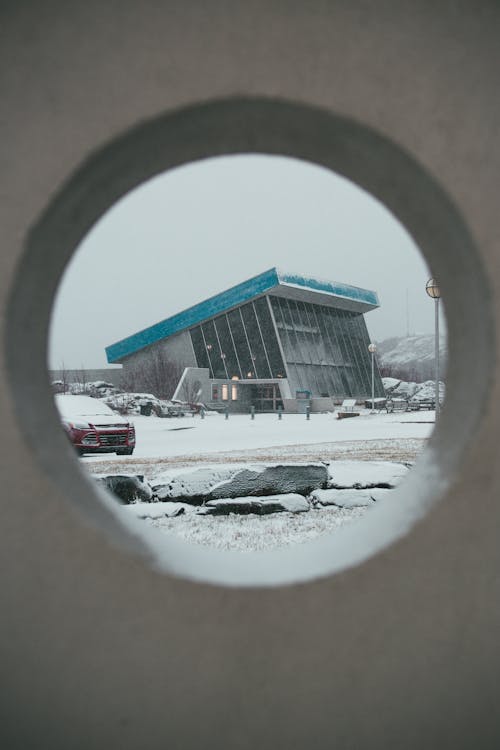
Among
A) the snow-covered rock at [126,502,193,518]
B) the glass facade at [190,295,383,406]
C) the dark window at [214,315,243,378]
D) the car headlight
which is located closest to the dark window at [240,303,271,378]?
Answer: the glass facade at [190,295,383,406]

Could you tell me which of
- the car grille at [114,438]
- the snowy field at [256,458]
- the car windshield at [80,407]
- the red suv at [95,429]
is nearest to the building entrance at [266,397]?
the snowy field at [256,458]

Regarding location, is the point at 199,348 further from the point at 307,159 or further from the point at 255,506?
the point at 307,159

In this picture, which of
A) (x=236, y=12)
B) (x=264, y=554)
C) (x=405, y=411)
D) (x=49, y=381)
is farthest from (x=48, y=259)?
(x=405, y=411)

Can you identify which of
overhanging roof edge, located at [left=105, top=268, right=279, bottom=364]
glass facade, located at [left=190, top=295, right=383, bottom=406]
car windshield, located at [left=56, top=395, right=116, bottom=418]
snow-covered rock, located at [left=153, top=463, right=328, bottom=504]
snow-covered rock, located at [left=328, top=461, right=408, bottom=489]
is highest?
overhanging roof edge, located at [left=105, top=268, right=279, bottom=364]

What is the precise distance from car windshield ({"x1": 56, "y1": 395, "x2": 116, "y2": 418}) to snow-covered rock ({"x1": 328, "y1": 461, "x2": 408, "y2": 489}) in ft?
23.5

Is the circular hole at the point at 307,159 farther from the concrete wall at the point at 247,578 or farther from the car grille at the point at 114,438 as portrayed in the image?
the car grille at the point at 114,438

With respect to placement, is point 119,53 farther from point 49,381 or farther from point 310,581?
point 310,581

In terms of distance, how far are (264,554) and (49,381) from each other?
52.0 inches

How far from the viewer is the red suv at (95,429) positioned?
13719 mm

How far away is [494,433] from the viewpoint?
2.33m

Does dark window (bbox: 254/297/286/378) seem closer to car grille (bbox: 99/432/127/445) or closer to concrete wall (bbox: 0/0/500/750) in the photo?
car grille (bbox: 99/432/127/445)

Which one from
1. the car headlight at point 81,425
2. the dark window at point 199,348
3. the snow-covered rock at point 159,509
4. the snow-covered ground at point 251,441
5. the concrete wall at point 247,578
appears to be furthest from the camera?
the dark window at point 199,348

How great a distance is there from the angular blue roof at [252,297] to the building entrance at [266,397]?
6.11 m

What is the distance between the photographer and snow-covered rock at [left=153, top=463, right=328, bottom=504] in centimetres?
825
